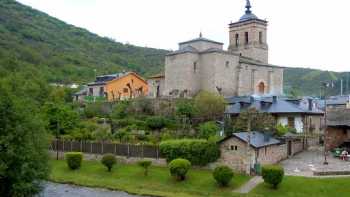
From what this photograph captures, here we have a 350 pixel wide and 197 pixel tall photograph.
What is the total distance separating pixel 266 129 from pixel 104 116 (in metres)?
16.7

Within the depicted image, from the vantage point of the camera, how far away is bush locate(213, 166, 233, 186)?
2912 cm

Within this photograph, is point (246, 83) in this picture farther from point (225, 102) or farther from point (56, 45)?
point (56, 45)

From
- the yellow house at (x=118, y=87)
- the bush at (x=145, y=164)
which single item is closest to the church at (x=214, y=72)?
the yellow house at (x=118, y=87)

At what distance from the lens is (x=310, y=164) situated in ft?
108

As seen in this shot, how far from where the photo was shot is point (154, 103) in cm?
4628

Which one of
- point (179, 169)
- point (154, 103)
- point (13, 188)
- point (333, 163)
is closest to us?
point (13, 188)

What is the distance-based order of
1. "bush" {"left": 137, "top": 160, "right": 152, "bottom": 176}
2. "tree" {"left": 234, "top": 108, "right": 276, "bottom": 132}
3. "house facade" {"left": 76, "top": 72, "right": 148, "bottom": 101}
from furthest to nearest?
"house facade" {"left": 76, "top": 72, "right": 148, "bottom": 101}, "tree" {"left": 234, "top": 108, "right": 276, "bottom": 132}, "bush" {"left": 137, "top": 160, "right": 152, "bottom": 176}

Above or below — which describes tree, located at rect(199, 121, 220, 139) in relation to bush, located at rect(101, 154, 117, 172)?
above

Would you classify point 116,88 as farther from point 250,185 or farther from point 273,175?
point 273,175

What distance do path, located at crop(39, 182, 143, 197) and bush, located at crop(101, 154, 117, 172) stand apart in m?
3.22

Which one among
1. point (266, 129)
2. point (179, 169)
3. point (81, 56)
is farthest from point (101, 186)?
point (81, 56)

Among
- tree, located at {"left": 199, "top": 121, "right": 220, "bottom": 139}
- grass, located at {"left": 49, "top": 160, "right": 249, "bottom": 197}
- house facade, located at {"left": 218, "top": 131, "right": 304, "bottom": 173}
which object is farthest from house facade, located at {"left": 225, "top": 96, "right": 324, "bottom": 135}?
grass, located at {"left": 49, "top": 160, "right": 249, "bottom": 197}

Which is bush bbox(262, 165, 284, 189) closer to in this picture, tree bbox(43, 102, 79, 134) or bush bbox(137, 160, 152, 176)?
bush bbox(137, 160, 152, 176)

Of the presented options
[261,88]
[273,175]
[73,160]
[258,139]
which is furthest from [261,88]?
[273,175]
